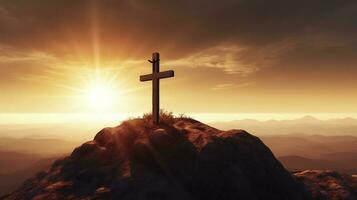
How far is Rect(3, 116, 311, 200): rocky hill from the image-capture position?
48.5ft

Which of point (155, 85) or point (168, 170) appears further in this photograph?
point (155, 85)

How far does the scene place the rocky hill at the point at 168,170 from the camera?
1479cm

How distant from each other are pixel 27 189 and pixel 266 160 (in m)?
12.2

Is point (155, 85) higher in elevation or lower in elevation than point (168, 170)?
higher

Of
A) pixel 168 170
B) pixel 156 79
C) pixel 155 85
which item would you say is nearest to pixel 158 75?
pixel 156 79

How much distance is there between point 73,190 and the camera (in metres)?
15.1

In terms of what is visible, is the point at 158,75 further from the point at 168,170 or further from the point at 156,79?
the point at 168,170

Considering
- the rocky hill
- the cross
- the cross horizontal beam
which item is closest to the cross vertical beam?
the cross

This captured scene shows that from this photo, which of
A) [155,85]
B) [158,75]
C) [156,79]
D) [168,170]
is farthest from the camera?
[155,85]

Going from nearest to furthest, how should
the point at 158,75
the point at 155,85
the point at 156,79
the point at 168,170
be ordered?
1. the point at 168,170
2. the point at 158,75
3. the point at 156,79
4. the point at 155,85

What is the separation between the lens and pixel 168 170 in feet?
52.6

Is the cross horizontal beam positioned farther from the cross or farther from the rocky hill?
the rocky hill

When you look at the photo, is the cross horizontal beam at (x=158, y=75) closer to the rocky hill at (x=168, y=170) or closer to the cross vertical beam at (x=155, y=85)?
the cross vertical beam at (x=155, y=85)

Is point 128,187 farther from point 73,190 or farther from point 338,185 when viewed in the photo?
point 338,185
